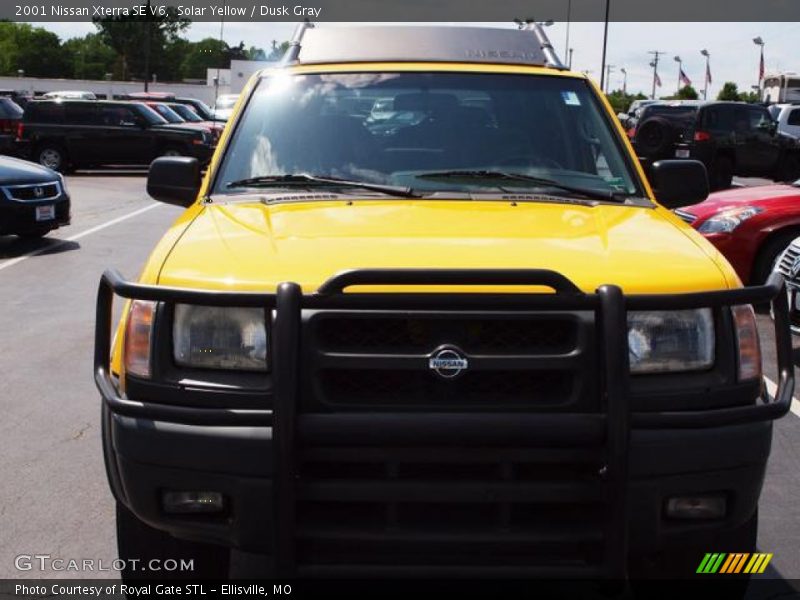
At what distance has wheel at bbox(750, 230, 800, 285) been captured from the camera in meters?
10.4

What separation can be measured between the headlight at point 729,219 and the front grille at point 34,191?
7.32 metres

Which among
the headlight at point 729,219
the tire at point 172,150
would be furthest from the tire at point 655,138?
the headlight at point 729,219

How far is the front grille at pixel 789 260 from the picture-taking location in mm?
8508

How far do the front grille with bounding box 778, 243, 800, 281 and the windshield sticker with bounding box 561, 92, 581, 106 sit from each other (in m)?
3.78

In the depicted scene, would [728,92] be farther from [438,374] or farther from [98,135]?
[438,374]

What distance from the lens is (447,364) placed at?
10.8 feet

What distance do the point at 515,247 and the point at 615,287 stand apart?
481mm

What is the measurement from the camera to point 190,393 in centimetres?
342

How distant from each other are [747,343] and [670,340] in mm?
270

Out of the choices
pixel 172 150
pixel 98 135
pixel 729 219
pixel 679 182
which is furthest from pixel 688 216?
pixel 98 135

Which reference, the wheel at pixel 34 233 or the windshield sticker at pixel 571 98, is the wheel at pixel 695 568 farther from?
the wheel at pixel 34 233

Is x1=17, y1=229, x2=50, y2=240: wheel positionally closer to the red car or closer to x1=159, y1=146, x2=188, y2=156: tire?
the red car

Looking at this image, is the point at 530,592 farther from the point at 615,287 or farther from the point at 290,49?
the point at 290,49

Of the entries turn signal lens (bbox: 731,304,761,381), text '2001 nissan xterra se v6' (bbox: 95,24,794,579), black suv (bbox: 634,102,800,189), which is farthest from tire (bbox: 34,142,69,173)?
turn signal lens (bbox: 731,304,761,381)
